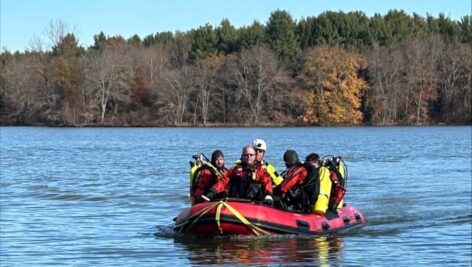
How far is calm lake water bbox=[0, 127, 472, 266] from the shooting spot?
15914 mm

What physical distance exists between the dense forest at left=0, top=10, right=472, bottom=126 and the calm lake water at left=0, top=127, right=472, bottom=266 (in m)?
43.2

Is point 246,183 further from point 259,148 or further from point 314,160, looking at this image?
point 314,160

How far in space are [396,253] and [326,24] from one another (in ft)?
279

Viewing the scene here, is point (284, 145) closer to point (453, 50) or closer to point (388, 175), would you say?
point (388, 175)

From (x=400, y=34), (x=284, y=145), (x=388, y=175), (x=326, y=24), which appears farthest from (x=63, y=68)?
(x=388, y=175)

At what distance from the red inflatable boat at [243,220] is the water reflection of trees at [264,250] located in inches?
5.9

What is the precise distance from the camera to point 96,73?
316 feet

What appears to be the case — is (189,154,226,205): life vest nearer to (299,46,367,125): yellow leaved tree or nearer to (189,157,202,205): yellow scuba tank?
(189,157,202,205): yellow scuba tank

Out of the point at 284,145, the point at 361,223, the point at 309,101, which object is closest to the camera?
the point at 361,223

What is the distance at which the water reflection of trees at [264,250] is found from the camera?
15.5 m

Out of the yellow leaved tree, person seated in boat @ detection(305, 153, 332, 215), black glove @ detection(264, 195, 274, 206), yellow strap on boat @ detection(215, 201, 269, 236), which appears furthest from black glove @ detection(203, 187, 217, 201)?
the yellow leaved tree

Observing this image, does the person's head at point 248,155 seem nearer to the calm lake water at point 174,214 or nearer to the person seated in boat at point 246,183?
the person seated in boat at point 246,183

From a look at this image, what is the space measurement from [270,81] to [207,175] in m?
74.9

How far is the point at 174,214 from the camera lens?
2334 centimetres
